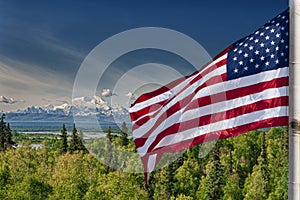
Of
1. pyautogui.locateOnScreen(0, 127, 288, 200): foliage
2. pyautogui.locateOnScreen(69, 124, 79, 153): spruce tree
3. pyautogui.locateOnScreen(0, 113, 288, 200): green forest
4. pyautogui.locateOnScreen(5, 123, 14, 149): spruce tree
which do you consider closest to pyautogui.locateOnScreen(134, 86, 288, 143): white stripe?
pyautogui.locateOnScreen(0, 127, 288, 200): foliage

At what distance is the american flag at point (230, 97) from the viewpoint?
25.9 ft

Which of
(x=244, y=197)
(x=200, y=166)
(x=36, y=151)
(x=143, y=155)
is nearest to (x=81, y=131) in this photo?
(x=36, y=151)

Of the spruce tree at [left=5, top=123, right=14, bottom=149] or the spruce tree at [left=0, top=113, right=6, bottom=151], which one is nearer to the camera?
the spruce tree at [left=0, top=113, right=6, bottom=151]

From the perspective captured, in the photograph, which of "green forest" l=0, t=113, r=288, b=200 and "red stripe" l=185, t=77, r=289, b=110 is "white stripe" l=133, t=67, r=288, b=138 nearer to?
"red stripe" l=185, t=77, r=289, b=110

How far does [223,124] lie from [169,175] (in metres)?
59.4

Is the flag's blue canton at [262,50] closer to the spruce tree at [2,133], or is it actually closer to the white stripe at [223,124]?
the white stripe at [223,124]

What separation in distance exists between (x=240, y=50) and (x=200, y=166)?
65.1 metres

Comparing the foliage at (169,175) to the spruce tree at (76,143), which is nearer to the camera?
the foliage at (169,175)

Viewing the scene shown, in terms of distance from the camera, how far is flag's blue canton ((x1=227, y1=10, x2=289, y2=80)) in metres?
7.88

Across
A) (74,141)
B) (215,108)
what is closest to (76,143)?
(74,141)

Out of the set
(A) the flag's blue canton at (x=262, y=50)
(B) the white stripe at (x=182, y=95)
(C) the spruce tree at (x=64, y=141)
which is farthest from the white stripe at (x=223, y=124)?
(C) the spruce tree at (x=64, y=141)

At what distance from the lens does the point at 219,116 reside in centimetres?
841

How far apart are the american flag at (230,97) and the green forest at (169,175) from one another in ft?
143

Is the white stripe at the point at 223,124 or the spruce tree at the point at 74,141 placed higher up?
the spruce tree at the point at 74,141
